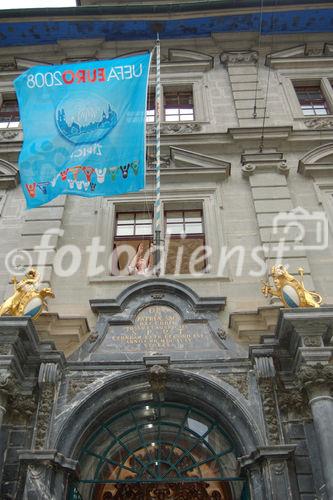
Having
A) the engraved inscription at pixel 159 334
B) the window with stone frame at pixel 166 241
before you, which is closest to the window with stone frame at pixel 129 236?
the window with stone frame at pixel 166 241

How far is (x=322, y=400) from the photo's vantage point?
788 cm

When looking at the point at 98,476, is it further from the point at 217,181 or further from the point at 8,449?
the point at 217,181

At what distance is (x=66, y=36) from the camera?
17.2 m

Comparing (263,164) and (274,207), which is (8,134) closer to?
(263,164)

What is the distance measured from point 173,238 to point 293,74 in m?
7.69

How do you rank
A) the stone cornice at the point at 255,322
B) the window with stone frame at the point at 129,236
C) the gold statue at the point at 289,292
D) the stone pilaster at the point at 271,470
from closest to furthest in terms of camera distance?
the stone pilaster at the point at 271,470 < the gold statue at the point at 289,292 < the stone cornice at the point at 255,322 < the window with stone frame at the point at 129,236

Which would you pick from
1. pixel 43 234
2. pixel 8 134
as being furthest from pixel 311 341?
pixel 8 134

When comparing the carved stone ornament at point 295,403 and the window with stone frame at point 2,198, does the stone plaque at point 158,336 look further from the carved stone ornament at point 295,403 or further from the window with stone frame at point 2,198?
the window with stone frame at point 2,198

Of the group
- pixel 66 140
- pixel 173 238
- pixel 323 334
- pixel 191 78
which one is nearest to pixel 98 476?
pixel 323 334

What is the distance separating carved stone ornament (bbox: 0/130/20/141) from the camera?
574 inches

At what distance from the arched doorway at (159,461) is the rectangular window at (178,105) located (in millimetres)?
9051

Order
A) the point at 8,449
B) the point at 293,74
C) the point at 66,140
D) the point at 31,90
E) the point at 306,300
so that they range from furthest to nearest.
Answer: the point at 293,74, the point at 31,90, the point at 66,140, the point at 306,300, the point at 8,449

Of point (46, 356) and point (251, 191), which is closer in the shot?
point (46, 356)

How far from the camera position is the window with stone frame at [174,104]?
15328 millimetres
